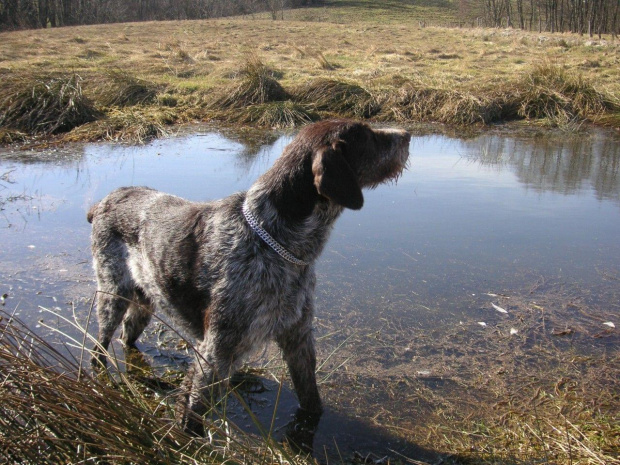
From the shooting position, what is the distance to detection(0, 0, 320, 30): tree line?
127ft

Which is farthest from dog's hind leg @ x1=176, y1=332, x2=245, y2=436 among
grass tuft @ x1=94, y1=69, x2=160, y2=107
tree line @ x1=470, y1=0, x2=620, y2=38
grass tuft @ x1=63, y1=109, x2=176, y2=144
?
tree line @ x1=470, y1=0, x2=620, y2=38

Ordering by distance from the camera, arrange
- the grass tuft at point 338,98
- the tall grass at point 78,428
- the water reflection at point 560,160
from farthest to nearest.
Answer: the grass tuft at point 338,98 → the water reflection at point 560,160 → the tall grass at point 78,428

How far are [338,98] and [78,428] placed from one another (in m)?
12.6

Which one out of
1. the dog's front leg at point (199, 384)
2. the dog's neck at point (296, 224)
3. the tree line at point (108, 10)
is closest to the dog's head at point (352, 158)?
the dog's neck at point (296, 224)

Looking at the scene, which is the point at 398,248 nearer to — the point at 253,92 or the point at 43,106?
the point at 253,92

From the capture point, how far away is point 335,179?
3.63 metres

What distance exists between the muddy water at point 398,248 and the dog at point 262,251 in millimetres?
361

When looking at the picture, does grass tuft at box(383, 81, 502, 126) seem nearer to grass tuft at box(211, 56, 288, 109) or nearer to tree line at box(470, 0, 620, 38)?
grass tuft at box(211, 56, 288, 109)

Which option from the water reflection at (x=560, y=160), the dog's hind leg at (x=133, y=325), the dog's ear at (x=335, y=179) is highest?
the dog's ear at (x=335, y=179)

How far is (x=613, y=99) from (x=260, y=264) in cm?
1216

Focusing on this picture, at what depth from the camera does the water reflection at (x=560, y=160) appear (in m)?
8.77

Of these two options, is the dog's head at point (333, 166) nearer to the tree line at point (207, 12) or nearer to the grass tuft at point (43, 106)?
the grass tuft at point (43, 106)

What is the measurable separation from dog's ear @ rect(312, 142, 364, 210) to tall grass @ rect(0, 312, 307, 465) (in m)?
1.50

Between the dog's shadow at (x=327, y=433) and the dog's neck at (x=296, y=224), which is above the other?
the dog's neck at (x=296, y=224)
